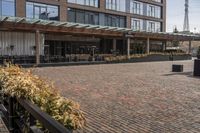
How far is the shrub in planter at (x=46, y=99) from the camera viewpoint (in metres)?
4.27

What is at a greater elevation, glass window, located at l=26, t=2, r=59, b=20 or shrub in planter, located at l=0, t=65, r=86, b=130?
glass window, located at l=26, t=2, r=59, b=20

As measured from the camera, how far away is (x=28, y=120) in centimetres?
454

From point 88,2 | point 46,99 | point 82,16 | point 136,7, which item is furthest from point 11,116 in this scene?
point 136,7

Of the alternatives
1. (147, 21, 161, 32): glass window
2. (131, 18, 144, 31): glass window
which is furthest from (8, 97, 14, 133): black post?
(147, 21, 161, 32): glass window

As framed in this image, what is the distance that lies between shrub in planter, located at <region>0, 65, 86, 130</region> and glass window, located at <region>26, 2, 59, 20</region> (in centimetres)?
3056

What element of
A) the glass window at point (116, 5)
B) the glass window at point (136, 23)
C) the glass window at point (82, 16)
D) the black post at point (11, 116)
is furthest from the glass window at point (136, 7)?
the black post at point (11, 116)

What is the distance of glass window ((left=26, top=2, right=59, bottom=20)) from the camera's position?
117ft

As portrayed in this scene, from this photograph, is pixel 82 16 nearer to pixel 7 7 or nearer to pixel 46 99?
pixel 7 7

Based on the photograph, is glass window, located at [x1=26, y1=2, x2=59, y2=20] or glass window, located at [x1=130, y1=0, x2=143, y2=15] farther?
glass window, located at [x1=130, y1=0, x2=143, y2=15]

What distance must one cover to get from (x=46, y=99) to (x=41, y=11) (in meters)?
33.2

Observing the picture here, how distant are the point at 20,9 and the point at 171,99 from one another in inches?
1091

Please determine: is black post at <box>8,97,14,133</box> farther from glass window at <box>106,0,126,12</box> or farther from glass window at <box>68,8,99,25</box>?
glass window at <box>106,0,126,12</box>

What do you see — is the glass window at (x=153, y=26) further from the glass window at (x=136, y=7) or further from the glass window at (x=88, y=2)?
the glass window at (x=88, y=2)

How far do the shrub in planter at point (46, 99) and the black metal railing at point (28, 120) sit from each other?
194mm
